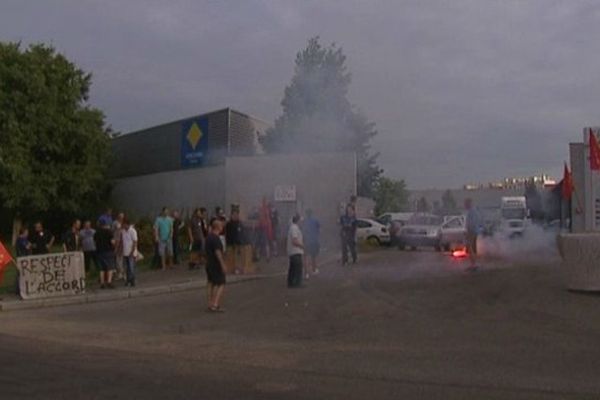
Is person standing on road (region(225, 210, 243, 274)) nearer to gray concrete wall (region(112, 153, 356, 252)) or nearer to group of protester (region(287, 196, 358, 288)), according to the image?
group of protester (region(287, 196, 358, 288))

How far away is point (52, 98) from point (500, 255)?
78.9 ft

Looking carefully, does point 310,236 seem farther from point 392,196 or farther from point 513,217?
point 392,196

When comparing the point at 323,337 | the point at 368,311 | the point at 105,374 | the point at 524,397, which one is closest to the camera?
the point at 524,397

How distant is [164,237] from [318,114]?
5651 millimetres

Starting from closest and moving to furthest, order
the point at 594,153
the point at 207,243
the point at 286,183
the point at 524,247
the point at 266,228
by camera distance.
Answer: the point at 207,243 → the point at 594,153 → the point at 266,228 → the point at 286,183 → the point at 524,247

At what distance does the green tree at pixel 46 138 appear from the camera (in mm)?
40062

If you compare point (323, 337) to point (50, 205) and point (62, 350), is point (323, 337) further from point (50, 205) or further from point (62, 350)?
point (50, 205)

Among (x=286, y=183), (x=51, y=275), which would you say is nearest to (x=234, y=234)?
(x=51, y=275)

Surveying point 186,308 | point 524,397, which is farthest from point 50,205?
point 524,397

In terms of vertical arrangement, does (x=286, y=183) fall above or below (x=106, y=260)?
above

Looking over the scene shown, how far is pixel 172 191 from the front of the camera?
34.8 meters

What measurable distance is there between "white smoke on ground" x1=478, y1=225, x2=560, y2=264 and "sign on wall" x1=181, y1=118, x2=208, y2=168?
10917 millimetres

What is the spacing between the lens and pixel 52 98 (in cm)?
4197

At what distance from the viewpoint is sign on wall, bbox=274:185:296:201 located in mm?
28125
